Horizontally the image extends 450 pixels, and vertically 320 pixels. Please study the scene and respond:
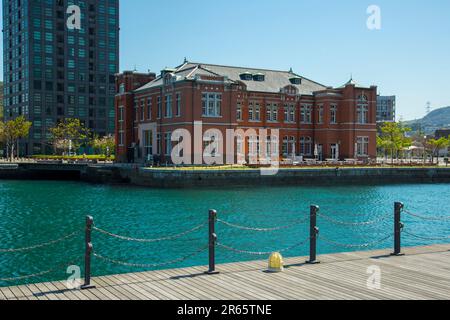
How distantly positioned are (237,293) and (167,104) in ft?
183

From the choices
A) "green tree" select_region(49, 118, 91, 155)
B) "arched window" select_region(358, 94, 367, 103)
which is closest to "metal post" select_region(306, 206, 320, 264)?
"arched window" select_region(358, 94, 367, 103)

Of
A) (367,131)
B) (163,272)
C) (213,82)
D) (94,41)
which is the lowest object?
(163,272)

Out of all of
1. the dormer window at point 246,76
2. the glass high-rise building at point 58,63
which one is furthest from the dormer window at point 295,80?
the glass high-rise building at point 58,63

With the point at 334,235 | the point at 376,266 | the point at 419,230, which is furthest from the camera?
the point at 419,230

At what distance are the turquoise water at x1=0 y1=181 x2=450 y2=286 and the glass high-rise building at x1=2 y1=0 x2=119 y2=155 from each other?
66.5 m

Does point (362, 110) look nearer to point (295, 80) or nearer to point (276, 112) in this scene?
point (295, 80)

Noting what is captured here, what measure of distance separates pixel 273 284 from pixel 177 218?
68.0 ft

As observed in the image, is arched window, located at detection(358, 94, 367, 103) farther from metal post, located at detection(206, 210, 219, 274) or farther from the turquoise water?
metal post, located at detection(206, 210, 219, 274)

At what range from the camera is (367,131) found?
76625mm

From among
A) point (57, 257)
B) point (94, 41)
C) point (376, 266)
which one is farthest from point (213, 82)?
point (94, 41)

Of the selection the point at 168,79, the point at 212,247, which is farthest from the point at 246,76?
the point at 212,247

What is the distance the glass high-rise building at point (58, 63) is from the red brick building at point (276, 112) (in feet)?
161

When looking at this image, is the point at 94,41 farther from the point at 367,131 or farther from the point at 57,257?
the point at 57,257

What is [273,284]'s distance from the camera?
1093 centimetres
